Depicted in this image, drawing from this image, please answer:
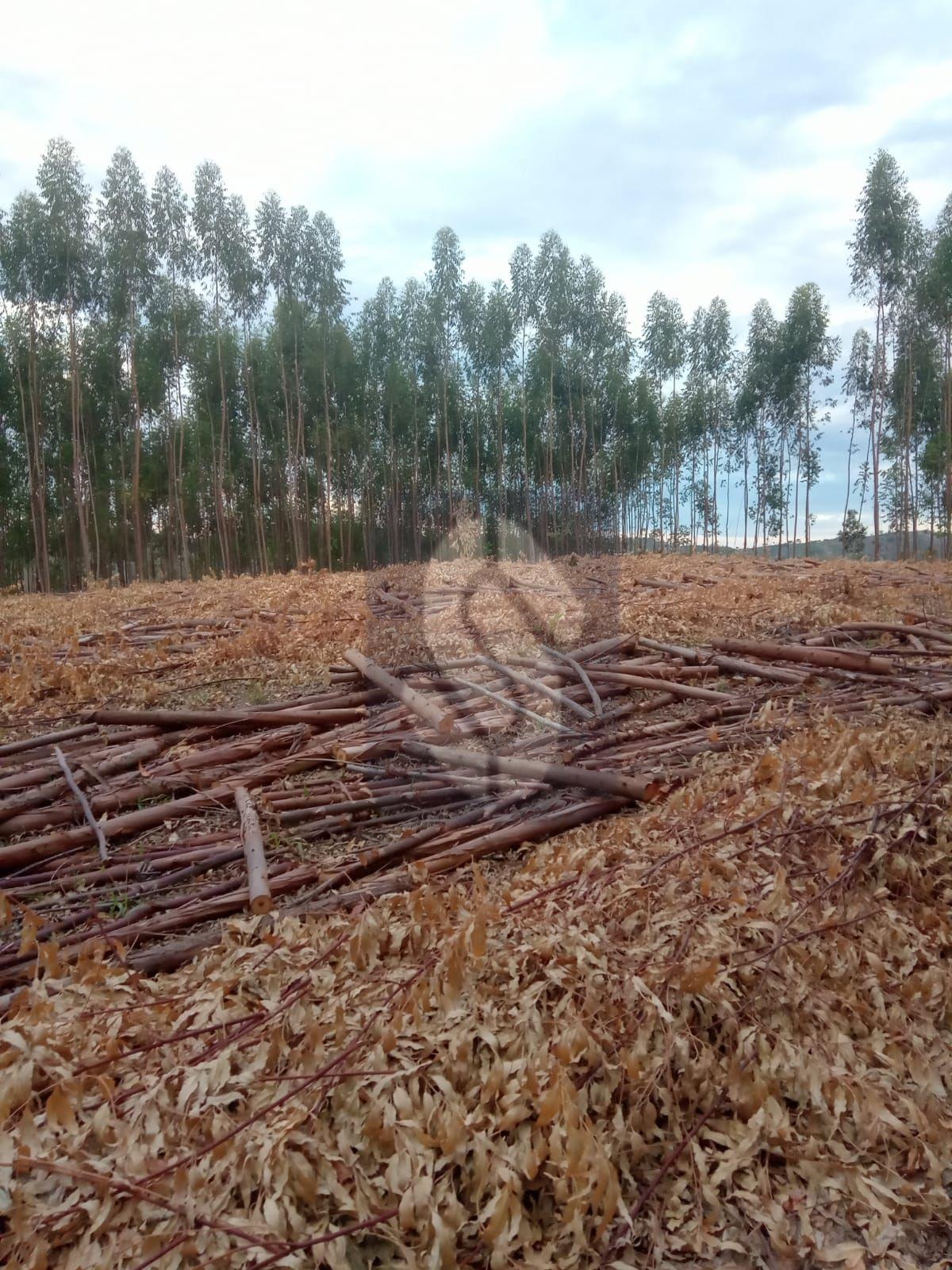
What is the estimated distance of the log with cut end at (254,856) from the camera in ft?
7.43

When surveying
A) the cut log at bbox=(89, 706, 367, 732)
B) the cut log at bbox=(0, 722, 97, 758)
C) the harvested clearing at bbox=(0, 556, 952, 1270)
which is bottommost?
the harvested clearing at bbox=(0, 556, 952, 1270)

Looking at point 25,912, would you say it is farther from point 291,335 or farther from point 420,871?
point 291,335

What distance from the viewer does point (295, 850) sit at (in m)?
2.67

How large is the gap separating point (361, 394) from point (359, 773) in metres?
21.9

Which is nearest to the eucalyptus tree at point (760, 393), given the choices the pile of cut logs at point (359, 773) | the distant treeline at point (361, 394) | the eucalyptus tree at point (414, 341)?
the distant treeline at point (361, 394)

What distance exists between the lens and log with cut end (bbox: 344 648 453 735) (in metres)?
3.32

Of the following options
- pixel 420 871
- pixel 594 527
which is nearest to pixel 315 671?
pixel 420 871

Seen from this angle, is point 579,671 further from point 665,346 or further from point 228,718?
point 665,346

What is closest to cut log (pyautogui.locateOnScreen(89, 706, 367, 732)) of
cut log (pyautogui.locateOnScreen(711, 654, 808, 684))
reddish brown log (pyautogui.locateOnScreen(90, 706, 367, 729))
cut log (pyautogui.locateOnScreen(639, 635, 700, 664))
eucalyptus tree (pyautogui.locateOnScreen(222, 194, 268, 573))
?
reddish brown log (pyautogui.locateOnScreen(90, 706, 367, 729))

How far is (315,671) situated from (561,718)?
5.71ft

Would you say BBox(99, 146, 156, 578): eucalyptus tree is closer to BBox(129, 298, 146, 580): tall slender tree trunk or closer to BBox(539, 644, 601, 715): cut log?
BBox(129, 298, 146, 580): tall slender tree trunk

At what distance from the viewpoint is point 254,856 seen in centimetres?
246

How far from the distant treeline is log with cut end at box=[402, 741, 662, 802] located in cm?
1637

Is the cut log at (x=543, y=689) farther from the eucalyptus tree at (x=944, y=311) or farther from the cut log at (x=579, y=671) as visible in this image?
the eucalyptus tree at (x=944, y=311)
